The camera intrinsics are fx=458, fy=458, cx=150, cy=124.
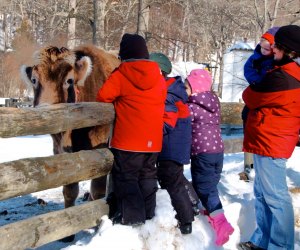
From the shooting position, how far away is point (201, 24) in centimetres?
4656

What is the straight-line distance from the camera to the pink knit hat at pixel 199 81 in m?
4.48

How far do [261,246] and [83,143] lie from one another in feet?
7.90

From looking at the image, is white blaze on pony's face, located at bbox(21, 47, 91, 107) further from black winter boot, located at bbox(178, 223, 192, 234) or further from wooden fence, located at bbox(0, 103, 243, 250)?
black winter boot, located at bbox(178, 223, 192, 234)

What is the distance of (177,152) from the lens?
4.23m

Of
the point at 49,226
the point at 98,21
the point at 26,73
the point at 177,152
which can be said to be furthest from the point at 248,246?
the point at 98,21

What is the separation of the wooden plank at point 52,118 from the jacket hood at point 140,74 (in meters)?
0.40

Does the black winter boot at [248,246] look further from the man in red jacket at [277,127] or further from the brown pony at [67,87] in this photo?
the brown pony at [67,87]

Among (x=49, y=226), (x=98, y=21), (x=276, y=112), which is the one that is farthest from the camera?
(x=98, y=21)

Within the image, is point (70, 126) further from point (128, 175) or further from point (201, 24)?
point (201, 24)

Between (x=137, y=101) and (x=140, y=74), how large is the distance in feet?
0.76

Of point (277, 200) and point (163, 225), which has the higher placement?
point (277, 200)

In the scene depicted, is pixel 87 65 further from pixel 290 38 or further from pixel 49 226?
pixel 290 38

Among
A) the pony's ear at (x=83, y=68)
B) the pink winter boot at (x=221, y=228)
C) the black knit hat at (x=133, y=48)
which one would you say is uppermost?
the black knit hat at (x=133, y=48)

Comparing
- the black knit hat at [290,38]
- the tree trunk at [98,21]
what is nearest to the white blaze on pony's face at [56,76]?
the black knit hat at [290,38]
